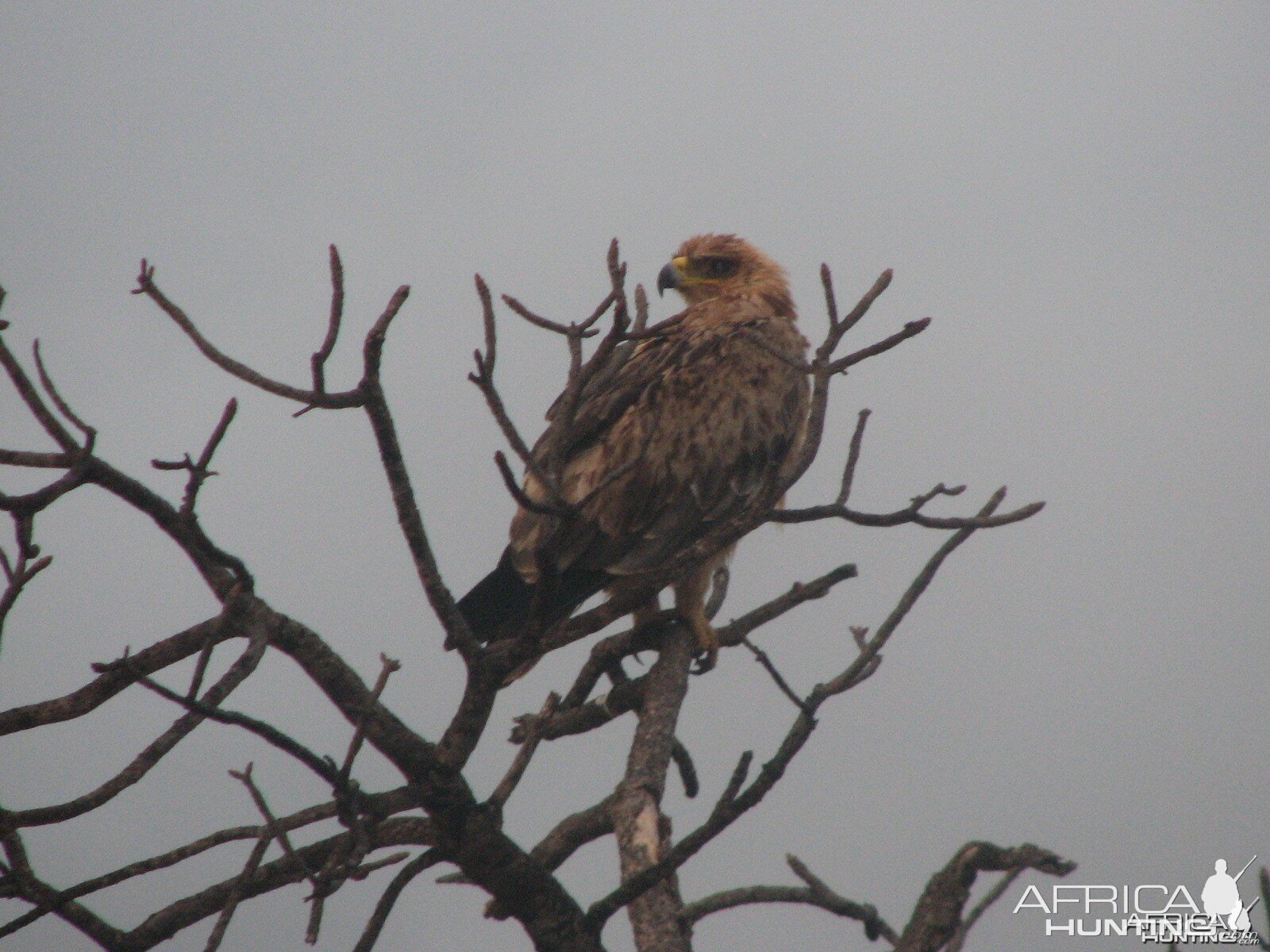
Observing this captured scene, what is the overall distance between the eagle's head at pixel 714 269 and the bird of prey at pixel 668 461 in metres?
0.71

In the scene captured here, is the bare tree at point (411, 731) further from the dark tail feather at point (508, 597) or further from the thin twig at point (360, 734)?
the dark tail feather at point (508, 597)

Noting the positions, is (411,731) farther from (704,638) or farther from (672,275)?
(672,275)

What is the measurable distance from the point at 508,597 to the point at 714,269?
268cm

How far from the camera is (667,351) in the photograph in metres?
5.36

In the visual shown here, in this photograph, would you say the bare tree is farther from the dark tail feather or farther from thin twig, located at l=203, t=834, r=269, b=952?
the dark tail feather

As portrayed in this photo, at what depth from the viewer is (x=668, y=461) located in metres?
4.97

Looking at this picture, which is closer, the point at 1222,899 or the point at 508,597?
the point at 1222,899

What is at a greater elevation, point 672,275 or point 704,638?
point 672,275

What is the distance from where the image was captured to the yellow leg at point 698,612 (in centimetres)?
467

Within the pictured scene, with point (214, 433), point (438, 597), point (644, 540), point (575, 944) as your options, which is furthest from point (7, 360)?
point (644, 540)

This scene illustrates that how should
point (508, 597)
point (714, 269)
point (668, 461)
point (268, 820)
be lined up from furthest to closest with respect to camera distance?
1. point (714, 269)
2. point (668, 461)
3. point (508, 597)
4. point (268, 820)

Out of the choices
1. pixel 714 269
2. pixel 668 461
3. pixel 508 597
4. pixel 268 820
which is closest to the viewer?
pixel 268 820

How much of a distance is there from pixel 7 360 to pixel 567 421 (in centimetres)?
114

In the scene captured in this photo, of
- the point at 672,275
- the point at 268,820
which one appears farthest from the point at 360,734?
the point at 672,275
